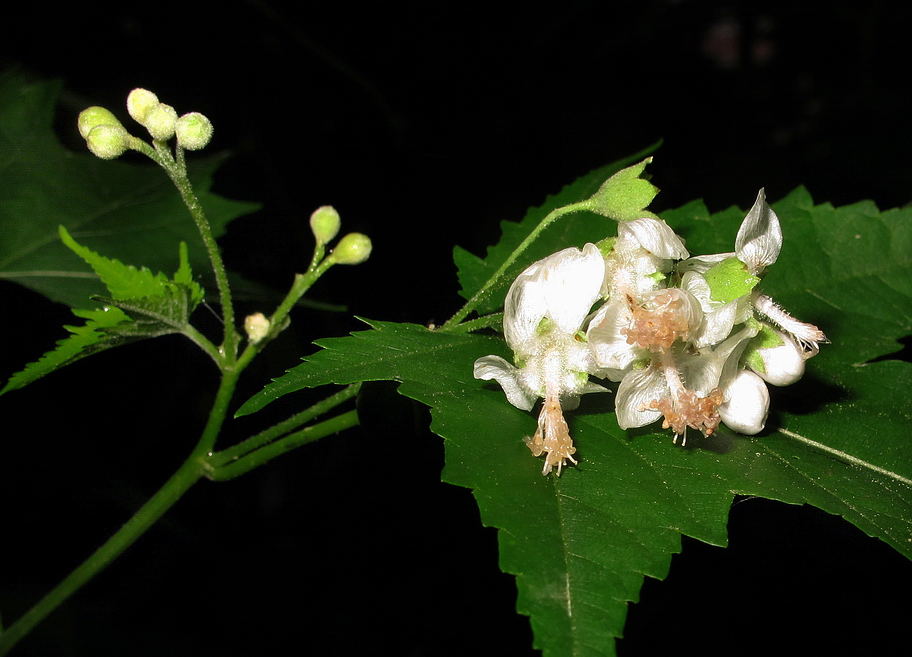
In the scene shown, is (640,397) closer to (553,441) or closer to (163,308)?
(553,441)

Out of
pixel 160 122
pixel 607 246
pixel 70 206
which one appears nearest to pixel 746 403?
pixel 607 246

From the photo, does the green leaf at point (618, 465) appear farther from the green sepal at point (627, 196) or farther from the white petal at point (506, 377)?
the green sepal at point (627, 196)

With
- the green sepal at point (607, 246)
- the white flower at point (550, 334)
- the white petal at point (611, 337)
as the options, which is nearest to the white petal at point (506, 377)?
the white flower at point (550, 334)

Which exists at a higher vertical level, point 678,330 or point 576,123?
point 576,123

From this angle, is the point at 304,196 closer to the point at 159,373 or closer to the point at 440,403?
the point at 159,373

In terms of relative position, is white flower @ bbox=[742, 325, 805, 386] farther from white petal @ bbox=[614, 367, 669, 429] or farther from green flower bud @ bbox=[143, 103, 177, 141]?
green flower bud @ bbox=[143, 103, 177, 141]

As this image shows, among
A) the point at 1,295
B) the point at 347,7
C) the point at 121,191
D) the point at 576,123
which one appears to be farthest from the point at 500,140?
the point at 1,295

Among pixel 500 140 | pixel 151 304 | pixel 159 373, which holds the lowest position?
pixel 151 304

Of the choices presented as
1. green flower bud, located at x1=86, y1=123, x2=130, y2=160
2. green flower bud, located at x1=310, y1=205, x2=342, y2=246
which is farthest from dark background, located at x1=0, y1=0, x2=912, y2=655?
green flower bud, located at x1=86, y1=123, x2=130, y2=160
